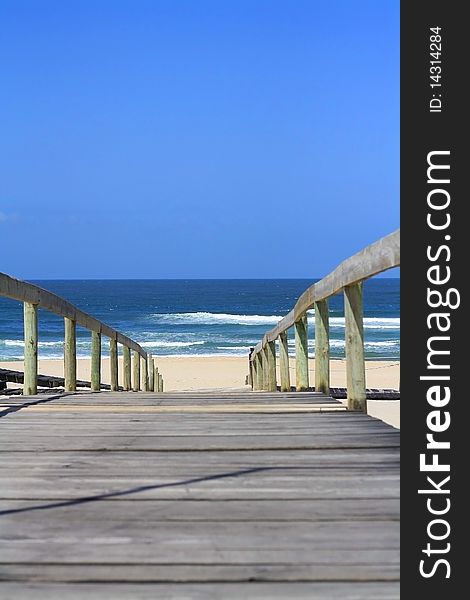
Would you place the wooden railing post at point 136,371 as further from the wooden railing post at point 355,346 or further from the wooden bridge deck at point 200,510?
the wooden bridge deck at point 200,510

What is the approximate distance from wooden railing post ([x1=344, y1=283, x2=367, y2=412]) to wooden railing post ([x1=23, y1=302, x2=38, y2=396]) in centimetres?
240

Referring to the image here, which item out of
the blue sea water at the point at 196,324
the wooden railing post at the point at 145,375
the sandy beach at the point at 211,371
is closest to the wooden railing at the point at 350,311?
the wooden railing post at the point at 145,375

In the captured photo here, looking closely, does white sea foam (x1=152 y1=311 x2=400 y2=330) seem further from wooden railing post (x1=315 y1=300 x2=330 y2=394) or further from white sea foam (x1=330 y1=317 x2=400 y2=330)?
wooden railing post (x1=315 y1=300 x2=330 y2=394)

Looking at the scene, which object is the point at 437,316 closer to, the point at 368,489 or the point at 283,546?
the point at 368,489

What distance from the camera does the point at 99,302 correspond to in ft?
240

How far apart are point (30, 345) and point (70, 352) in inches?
49.1

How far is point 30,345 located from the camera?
19.5 feet

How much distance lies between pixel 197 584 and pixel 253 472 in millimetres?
1079

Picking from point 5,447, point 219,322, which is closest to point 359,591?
point 5,447

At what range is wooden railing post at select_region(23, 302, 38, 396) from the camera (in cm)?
584

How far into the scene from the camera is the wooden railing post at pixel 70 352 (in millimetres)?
6906

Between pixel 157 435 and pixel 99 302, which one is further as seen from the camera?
pixel 99 302

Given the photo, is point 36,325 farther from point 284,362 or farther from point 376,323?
point 376,323

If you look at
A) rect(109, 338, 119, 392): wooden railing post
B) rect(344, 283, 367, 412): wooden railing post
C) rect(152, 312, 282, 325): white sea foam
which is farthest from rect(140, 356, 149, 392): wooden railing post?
rect(152, 312, 282, 325): white sea foam
